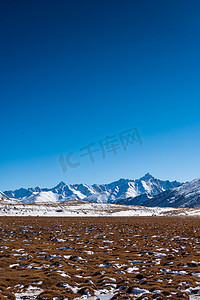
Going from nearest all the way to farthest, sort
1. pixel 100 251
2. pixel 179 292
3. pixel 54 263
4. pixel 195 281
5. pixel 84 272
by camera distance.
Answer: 1. pixel 179 292
2. pixel 195 281
3. pixel 84 272
4. pixel 54 263
5. pixel 100 251

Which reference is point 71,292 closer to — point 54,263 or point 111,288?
point 111,288

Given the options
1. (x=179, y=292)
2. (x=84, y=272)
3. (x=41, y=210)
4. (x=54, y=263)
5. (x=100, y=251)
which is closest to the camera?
(x=179, y=292)

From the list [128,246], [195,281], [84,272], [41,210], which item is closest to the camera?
[195,281]

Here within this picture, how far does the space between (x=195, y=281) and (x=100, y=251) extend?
23.9ft

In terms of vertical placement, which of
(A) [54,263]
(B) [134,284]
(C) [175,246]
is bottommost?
(C) [175,246]

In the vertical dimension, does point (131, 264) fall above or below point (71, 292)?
below

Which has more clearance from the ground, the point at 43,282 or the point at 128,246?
the point at 43,282

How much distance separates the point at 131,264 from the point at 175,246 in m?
6.66

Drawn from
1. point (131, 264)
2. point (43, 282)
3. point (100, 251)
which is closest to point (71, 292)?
point (43, 282)

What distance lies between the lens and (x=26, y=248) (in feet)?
53.0

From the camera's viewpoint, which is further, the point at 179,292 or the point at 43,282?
the point at 43,282

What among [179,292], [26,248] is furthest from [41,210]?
[179,292]

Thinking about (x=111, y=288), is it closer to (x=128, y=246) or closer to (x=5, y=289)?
(x=5, y=289)

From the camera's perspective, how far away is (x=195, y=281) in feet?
32.1
